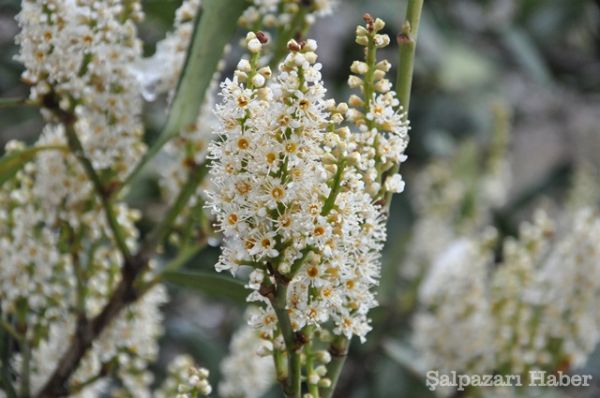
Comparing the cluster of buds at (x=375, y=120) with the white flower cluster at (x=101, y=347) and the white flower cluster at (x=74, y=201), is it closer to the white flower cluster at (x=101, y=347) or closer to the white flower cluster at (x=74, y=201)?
the white flower cluster at (x=74, y=201)

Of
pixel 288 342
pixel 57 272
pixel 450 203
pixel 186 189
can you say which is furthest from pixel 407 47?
pixel 450 203

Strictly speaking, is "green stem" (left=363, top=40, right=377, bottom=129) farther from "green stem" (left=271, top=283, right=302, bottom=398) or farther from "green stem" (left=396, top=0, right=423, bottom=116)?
"green stem" (left=271, top=283, right=302, bottom=398)

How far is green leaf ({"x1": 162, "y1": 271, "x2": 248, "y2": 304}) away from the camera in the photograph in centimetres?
81

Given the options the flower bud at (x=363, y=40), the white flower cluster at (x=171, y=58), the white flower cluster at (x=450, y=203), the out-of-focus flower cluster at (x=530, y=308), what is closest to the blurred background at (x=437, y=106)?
the white flower cluster at (x=450, y=203)

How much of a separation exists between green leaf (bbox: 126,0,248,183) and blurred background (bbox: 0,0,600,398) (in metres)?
0.65

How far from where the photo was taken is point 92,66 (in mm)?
860

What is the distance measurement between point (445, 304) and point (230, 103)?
888 mm

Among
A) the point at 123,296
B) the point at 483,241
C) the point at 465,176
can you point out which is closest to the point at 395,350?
the point at 483,241

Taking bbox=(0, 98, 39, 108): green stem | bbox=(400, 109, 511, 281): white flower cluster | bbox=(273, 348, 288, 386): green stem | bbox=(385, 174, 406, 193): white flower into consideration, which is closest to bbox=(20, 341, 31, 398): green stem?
bbox=(0, 98, 39, 108): green stem

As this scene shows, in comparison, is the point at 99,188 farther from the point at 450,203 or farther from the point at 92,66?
the point at 450,203

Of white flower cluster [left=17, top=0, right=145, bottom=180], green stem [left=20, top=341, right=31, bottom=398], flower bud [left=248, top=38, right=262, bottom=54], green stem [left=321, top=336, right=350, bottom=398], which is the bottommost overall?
green stem [left=321, top=336, right=350, bottom=398]

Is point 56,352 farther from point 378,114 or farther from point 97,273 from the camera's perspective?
point 378,114

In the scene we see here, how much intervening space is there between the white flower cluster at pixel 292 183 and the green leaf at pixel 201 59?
8.9 inches

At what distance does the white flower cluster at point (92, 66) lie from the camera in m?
0.83
